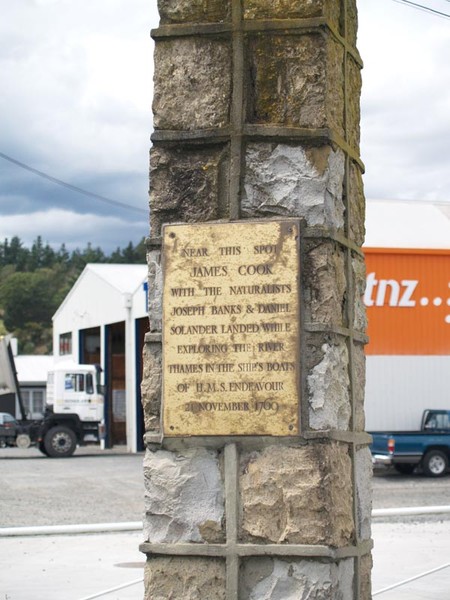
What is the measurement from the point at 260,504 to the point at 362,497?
728 mm

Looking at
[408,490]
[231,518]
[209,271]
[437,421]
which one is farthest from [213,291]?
[437,421]

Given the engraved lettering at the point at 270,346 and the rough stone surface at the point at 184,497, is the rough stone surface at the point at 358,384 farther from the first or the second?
the rough stone surface at the point at 184,497

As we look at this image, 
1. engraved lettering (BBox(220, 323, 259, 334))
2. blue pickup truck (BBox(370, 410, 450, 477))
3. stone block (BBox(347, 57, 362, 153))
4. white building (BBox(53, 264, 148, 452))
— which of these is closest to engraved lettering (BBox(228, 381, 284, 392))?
engraved lettering (BBox(220, 323, 259, 334))

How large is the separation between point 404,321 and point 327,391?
64.3 ft

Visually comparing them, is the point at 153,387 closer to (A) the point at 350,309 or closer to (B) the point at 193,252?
(B) the point at 193,252

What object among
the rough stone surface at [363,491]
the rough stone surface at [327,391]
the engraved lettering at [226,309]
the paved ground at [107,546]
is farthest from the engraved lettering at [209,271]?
the paved ground at [107,546]

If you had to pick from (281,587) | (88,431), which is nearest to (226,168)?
(281,587)

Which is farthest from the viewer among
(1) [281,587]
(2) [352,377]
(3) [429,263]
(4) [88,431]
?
(4) [88,431]

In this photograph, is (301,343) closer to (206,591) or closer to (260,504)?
(260,504)

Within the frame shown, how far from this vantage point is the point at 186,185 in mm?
5641

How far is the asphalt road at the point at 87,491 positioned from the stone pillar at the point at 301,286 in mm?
10727

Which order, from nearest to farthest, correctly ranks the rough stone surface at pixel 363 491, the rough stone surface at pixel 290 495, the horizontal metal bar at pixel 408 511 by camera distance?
the rough stone surface at pixel 290 495 → the rough stone surface at pixel 363 491 → the horizontal metal bar at pixel 408 511

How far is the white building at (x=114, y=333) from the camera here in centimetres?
3697

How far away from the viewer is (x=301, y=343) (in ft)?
17.6
